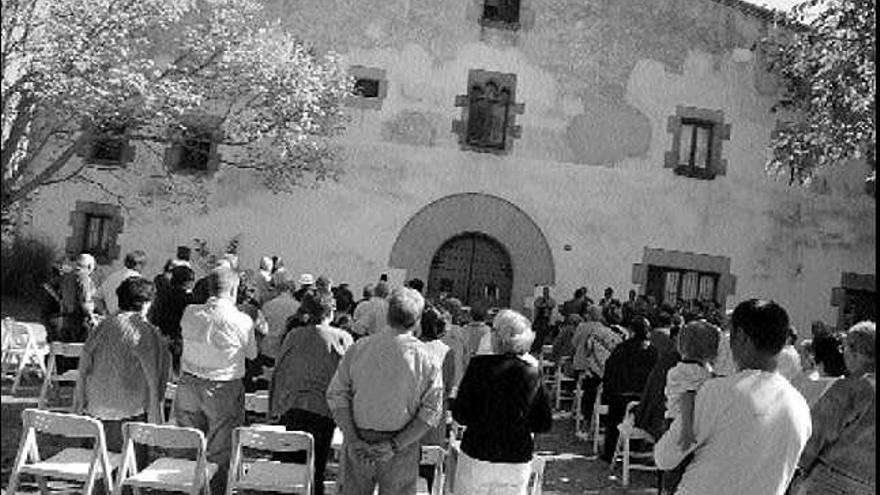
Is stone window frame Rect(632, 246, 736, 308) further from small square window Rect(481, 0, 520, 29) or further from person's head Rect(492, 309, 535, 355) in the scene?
person's head Rect(492, 309, 535, 355)

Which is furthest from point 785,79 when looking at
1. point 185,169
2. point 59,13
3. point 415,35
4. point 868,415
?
point 868,415

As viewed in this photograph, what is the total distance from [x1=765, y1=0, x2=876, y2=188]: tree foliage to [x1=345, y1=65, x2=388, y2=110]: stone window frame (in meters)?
6.81

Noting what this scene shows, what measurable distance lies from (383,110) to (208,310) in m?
11.5

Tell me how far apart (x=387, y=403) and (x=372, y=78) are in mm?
12830

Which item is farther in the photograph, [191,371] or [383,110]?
[383,110]

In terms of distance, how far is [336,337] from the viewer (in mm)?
6547

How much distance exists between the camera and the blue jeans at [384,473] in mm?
5406

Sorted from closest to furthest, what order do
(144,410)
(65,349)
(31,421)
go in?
(31,421) < (144,410) < (65,349)

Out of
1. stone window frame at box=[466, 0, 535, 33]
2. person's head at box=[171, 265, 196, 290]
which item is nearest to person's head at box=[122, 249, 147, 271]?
person's head at box=[171, 265, 196, 290]

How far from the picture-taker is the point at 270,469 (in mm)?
6086

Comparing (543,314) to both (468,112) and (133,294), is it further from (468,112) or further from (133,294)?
(133,294)

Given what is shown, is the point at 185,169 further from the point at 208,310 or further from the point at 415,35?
the point at 208,310

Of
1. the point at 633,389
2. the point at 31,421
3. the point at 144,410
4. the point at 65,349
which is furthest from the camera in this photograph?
the point at 633,389

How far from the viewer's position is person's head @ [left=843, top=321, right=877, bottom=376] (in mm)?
4469
